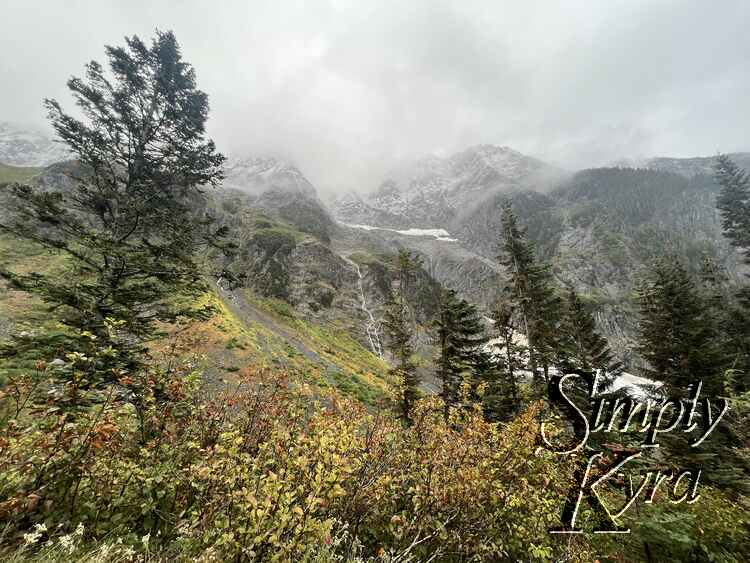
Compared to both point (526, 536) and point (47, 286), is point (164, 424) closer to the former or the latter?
point (47, 286)

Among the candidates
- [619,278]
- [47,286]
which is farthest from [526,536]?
[619,278]

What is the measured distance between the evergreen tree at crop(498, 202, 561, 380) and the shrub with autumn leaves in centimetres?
1444

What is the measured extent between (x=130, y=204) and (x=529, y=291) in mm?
19784

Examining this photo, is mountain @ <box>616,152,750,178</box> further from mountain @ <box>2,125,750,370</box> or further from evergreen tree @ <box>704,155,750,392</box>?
evergreen tree @ <box>704,155,750,392</box>

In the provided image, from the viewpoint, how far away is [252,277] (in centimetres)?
5897

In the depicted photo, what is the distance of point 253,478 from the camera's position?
3.70 metres

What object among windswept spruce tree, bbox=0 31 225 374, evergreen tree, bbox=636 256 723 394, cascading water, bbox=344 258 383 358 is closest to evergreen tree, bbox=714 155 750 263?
evergreen tree, bbox=636 256 723 394

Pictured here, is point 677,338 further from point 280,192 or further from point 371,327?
point 280,192

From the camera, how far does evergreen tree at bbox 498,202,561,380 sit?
62.0ft

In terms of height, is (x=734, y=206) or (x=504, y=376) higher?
(x=734, y=206)

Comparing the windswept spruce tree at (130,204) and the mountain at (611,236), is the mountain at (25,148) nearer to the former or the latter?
the mountain at (611,236)

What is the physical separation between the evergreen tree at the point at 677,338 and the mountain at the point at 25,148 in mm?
189979

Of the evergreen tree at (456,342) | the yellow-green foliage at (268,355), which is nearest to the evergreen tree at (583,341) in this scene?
the evergreen tree at (456,342)

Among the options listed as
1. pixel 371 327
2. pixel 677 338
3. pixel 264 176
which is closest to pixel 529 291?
pixel 677 338
